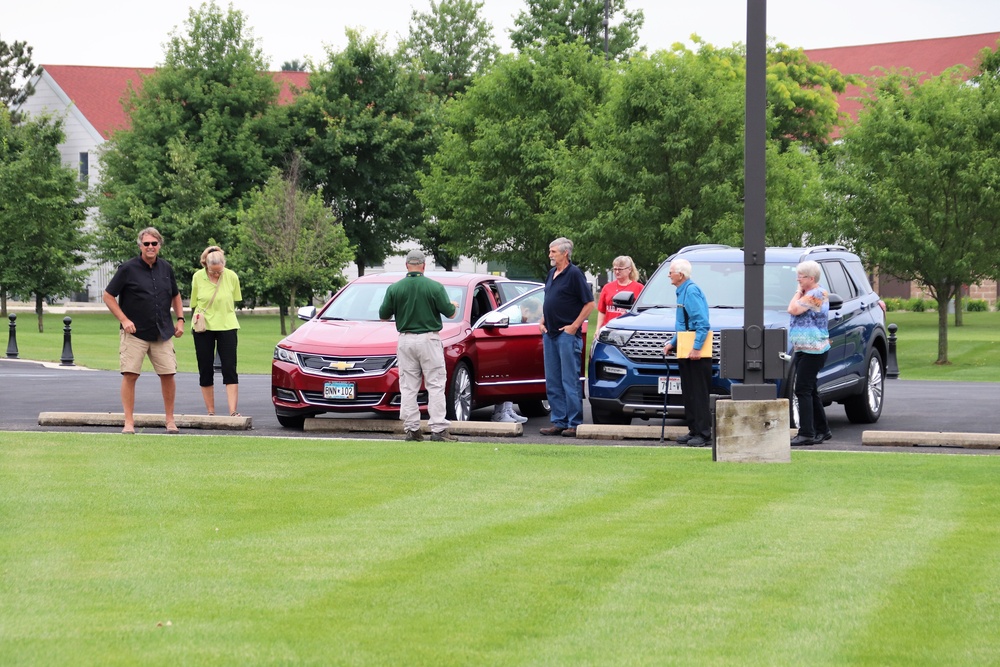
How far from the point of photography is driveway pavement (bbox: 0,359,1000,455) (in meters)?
15.3

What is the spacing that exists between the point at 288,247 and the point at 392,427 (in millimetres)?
32340

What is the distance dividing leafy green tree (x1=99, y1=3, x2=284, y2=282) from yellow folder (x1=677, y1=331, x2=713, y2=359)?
42.7 meters

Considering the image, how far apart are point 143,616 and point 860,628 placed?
115 inches

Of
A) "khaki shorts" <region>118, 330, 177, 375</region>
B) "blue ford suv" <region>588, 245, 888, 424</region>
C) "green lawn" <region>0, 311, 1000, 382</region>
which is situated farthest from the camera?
"green lawn" <region>0, 311, 1000, 382</region>

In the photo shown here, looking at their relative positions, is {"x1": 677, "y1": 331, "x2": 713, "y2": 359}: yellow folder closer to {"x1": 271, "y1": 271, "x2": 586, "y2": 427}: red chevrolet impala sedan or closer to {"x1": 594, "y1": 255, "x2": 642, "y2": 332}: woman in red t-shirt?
{"x1": 594, "y1": 255, "x2": 642, "y2": 332}: woman in red t-shirt

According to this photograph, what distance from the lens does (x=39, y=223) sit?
50.1 meters

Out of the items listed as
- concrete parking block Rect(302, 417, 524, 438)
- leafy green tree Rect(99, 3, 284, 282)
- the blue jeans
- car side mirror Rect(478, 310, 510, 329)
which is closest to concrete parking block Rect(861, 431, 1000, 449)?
the blue jeans

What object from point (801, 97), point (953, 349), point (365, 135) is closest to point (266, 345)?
point (953, 349)

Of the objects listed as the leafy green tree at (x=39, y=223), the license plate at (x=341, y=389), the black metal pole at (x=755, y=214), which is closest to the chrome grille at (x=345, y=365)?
the license plate at (x=341, y=389)

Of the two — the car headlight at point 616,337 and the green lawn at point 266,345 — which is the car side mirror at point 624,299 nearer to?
the car headlight at point 616,337

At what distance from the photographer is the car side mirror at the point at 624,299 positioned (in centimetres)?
1545

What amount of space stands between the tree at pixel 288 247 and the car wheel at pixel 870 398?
30517 mm

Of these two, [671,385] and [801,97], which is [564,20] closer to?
[801,97]

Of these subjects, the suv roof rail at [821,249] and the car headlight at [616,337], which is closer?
the car headlight at [616,337]
